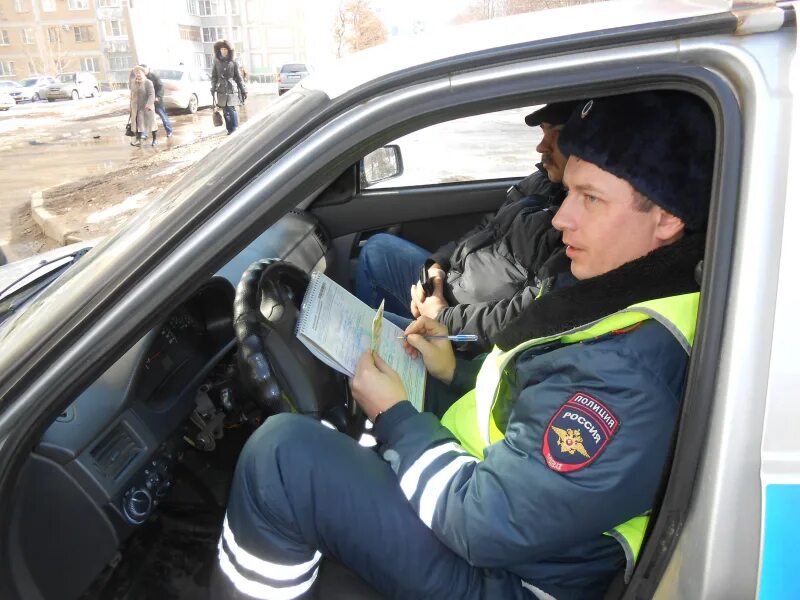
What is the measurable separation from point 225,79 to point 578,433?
37.1ft

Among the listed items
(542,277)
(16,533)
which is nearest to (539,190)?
(542,277)

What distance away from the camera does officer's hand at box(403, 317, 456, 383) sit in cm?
180

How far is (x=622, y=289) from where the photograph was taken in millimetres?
1119

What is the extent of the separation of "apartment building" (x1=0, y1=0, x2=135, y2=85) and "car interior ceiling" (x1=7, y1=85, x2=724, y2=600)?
5342cm

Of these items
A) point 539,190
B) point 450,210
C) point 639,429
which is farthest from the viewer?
point 450,210

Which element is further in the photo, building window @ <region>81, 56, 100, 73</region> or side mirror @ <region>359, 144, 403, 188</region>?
building window @ <region>81, 56, 100, 73</region>

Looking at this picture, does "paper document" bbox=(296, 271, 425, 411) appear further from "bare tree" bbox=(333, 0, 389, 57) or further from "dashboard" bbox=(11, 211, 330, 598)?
"bare tree" bbox=(333, 0, 389, 57)

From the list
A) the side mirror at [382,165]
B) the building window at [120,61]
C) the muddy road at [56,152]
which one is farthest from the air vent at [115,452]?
the building window at [120,61]

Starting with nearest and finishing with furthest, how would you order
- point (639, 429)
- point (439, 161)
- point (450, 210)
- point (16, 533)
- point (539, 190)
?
point (639, 429) → point (16, 533) → point (539, 190) → point (450, 210) → point (439, 161)

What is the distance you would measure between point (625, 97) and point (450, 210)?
7.08 ft

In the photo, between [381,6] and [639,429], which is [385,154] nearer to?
[381,6]

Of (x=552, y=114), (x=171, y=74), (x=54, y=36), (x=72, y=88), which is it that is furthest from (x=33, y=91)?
(x=552, y=114)

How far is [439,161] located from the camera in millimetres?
A: 4035

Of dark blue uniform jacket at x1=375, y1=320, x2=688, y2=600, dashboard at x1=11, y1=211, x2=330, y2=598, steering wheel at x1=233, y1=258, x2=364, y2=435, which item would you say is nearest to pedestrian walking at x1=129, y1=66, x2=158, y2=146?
dashboard at x1=11, y1=211, x2=330, y2=598
